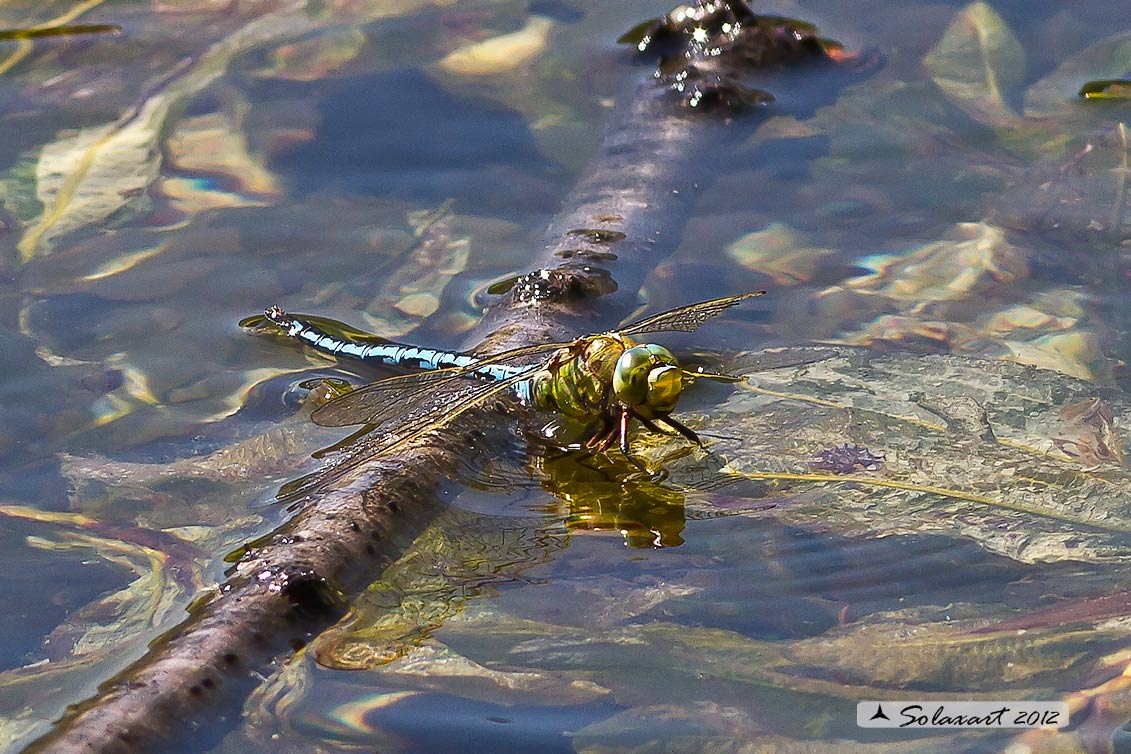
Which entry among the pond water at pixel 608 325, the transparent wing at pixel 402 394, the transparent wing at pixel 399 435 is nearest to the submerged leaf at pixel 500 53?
the pond water at pixel 608 325

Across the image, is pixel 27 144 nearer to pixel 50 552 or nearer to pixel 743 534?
pixel 50 552

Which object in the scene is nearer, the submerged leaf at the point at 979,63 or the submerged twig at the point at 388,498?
the submerged twig at the point at 388,498

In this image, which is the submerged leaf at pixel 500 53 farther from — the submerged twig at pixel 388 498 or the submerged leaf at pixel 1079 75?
the submerged leaf at pixel 1079 75

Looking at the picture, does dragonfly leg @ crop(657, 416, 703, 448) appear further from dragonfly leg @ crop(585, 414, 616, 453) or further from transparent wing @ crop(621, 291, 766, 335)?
transparent wing @ crop(621, 291, 766, 335)

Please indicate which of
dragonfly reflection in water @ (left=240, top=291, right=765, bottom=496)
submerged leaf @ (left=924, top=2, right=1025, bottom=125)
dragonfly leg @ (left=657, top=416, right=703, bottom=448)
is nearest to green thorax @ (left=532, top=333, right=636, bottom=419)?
dragonfly reflection in water @ (left=240, top=291, right=765, bottom=496)

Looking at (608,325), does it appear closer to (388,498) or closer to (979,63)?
(388,498)
